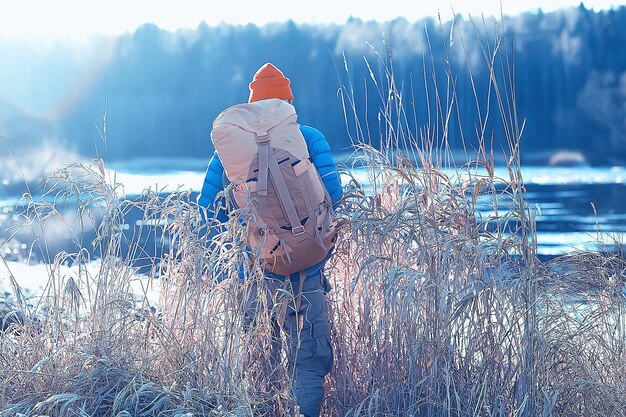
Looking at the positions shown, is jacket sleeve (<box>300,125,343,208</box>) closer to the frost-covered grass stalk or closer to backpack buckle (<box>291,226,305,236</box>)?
the frost-covered grass stalk

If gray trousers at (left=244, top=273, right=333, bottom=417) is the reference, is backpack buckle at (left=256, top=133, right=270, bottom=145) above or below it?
above

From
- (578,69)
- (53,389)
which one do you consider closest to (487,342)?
(53,389)

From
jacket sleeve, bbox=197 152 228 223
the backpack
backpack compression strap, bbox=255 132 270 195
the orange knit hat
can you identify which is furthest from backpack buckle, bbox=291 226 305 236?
the orange knit hat

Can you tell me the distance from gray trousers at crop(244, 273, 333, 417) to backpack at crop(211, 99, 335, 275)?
0.58 ft

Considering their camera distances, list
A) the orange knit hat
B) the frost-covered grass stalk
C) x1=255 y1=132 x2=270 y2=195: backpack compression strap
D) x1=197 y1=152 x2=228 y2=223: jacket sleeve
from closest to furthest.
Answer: the frost-covered grass stalk → x1=255 y1=132 x2=270 y2=195: backpack compression strap → x1=197 y1=152 x2=228 y2=223: jacket sleeve → the orange knit hat

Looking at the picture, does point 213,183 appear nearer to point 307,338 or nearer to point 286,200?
point 286,200

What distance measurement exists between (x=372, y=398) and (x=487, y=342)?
44 centimetres

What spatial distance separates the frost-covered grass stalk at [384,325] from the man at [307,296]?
0.26 feet

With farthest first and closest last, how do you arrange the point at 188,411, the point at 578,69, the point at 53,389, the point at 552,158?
the point at 578,69 → the point at 552,158 → the point at 53,389 → the point at 188,411

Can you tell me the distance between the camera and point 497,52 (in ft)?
10.5

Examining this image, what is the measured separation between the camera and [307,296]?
129 inches

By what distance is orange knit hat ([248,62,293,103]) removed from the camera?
11.0ft

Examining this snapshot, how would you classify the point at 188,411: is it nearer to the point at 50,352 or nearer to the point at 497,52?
the point at 50,352

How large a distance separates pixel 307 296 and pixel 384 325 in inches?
13.4
